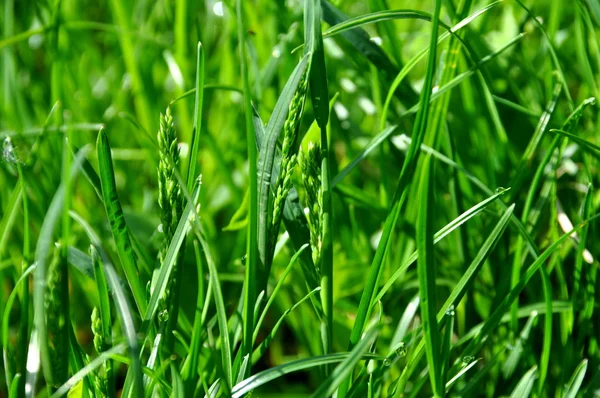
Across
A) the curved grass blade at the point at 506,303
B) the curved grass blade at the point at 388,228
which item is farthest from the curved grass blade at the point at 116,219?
the curved grass blade at the point at 506,303

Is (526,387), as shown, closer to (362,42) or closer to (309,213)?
(309,213)

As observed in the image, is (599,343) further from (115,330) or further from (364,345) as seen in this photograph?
(115,330)

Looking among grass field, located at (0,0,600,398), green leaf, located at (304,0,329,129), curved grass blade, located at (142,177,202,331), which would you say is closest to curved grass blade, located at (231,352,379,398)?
grass field, located at (0,0,600,398)

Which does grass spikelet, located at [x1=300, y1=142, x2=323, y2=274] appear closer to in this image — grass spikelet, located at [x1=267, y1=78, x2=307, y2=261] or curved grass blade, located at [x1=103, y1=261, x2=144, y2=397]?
grass spikelet, located at [x1=267, y1=78, x2=307, y2=261]

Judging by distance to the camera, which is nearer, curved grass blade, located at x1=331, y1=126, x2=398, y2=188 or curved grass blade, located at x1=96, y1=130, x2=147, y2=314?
curved grass blade, located at x1=96, y1=130, x2=147, y2=314

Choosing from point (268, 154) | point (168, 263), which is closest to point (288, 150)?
point (268, 154)

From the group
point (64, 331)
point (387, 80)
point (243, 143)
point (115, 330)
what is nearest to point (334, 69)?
point (243, 143)

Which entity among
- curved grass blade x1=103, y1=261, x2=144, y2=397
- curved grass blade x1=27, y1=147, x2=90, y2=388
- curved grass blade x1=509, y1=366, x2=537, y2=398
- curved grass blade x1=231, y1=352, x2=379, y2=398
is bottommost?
curved grass blade x1=509, y1=366, x2=537, y2=398

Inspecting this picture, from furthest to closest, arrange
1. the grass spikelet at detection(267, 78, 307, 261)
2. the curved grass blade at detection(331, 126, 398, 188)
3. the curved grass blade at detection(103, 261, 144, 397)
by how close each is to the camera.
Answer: the curved grass blade at detection(331, 126, 398, 188), the grass spikelet at detection(267, 78, 307, 261), the curved grass blade at detection(103, 261, 144, 397)

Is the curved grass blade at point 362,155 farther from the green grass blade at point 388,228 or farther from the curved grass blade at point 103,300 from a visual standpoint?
the curved grass blade at point 103,300
